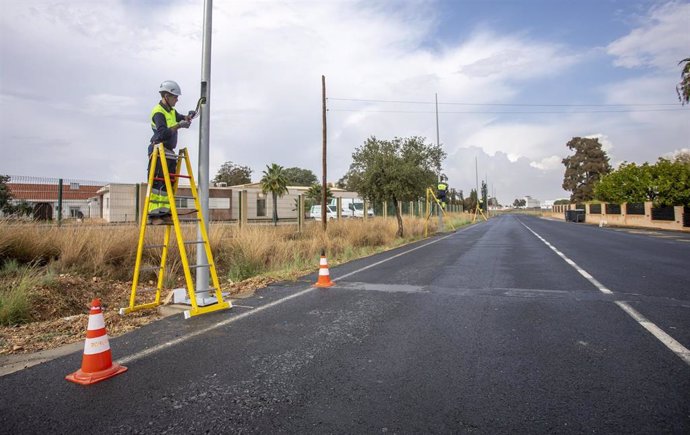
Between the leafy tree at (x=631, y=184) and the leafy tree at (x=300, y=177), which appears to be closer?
the leafy tree at (x=631, y=184)

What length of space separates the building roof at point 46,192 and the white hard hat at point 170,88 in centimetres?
837

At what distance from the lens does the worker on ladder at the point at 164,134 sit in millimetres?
6000

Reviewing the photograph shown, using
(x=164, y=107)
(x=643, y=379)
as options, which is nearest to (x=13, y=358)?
(x=164, y=107)

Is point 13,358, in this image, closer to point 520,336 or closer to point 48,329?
point 48,329

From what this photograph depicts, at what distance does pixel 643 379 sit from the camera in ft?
11.4

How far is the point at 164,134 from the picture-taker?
19.8ft

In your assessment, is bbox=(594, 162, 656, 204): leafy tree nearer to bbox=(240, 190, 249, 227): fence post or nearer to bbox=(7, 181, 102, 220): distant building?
bbox=(240, 190, 249, 227): fence post

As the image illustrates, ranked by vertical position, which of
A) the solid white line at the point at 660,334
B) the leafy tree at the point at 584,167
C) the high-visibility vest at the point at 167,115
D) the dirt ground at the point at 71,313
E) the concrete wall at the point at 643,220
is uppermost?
the leafy tree at the point at 584,167

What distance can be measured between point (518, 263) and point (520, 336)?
697 cm

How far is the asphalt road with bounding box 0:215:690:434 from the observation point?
2854 mm

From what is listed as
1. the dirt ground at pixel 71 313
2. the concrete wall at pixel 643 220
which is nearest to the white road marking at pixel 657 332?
the dirt ground at pixel 71 313

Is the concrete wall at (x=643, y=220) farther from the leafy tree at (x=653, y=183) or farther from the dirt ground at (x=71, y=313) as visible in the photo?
the dirt ground at (x=71, y=313)

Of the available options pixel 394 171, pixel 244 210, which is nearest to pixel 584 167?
pixel 394 171

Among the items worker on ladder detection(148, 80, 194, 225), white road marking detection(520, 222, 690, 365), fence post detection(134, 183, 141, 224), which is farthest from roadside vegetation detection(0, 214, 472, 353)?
white road marking detection(520, 222, 690, 365)
